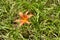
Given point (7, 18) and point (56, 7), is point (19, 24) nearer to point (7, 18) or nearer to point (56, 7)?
point (7, 18)

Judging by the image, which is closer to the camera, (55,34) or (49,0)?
(55,34)

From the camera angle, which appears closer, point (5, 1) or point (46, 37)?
point (46, 37)

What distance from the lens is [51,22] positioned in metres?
2.91

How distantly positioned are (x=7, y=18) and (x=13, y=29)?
0.18 meters

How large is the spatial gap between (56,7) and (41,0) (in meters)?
0.22

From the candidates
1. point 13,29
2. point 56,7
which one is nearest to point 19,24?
point 13,29

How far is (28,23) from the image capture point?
286 cm

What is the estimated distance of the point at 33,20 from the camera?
288 centimetres

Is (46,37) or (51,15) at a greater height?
(51,15)

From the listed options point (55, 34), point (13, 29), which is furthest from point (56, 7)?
point (13, 29)

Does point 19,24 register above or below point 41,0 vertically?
below

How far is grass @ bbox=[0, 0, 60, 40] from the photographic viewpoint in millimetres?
2807

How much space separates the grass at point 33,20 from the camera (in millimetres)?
2807

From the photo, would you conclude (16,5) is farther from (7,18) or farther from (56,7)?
(56,7)
